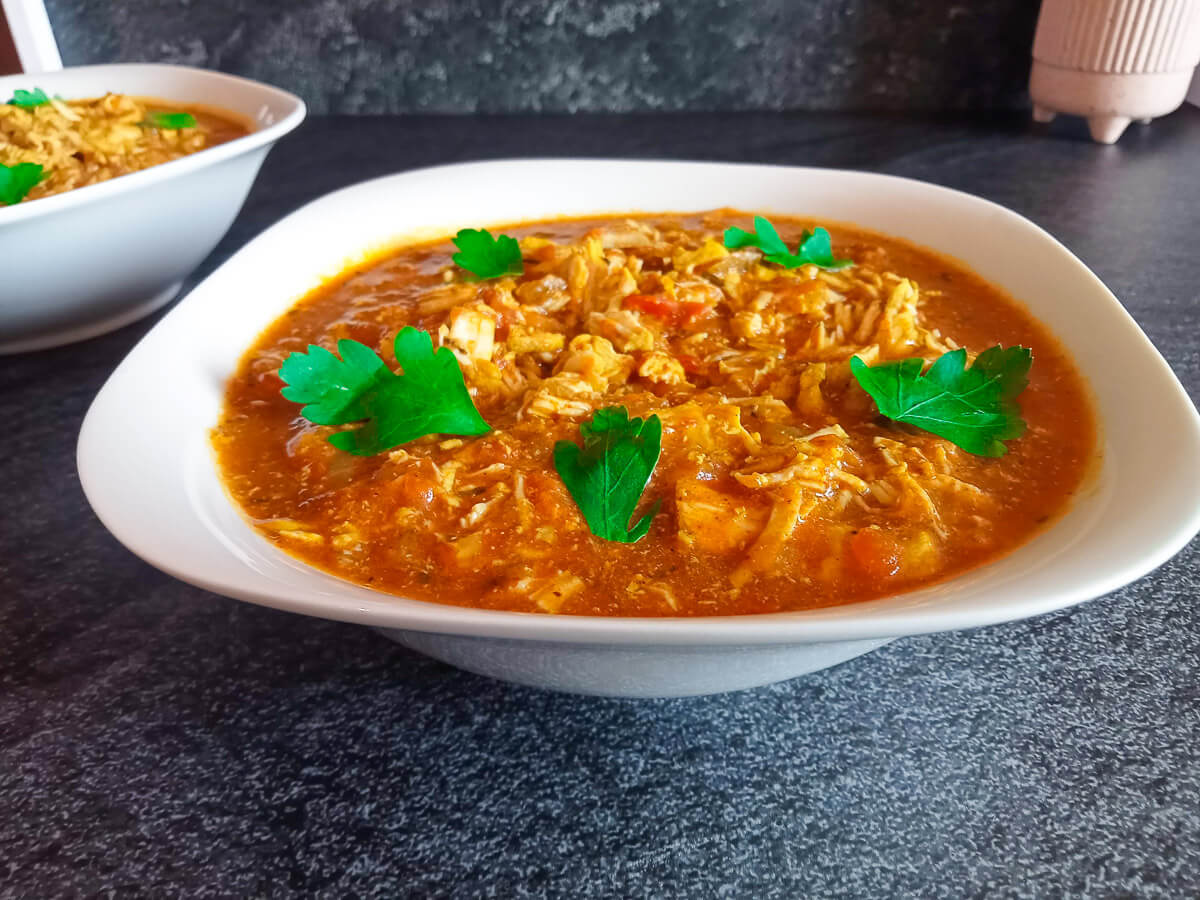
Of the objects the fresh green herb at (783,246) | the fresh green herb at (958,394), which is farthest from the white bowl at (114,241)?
the fresh green herb at (958,394)

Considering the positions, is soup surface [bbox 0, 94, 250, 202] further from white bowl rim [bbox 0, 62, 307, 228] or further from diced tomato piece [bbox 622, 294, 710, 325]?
diced tomato piece [bbox 622, 294, 710, 325]

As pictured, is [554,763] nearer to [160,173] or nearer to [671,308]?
[671,308]

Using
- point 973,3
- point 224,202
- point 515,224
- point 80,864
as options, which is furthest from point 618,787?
point 973,3

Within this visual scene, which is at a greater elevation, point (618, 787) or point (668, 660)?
point (668, 660)

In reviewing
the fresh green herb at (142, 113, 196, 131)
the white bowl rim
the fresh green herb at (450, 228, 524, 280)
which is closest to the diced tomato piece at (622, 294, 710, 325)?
the fresh green herb at (450, 228, 524, 280)

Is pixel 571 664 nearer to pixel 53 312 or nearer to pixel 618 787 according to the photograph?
pixel 618 787
